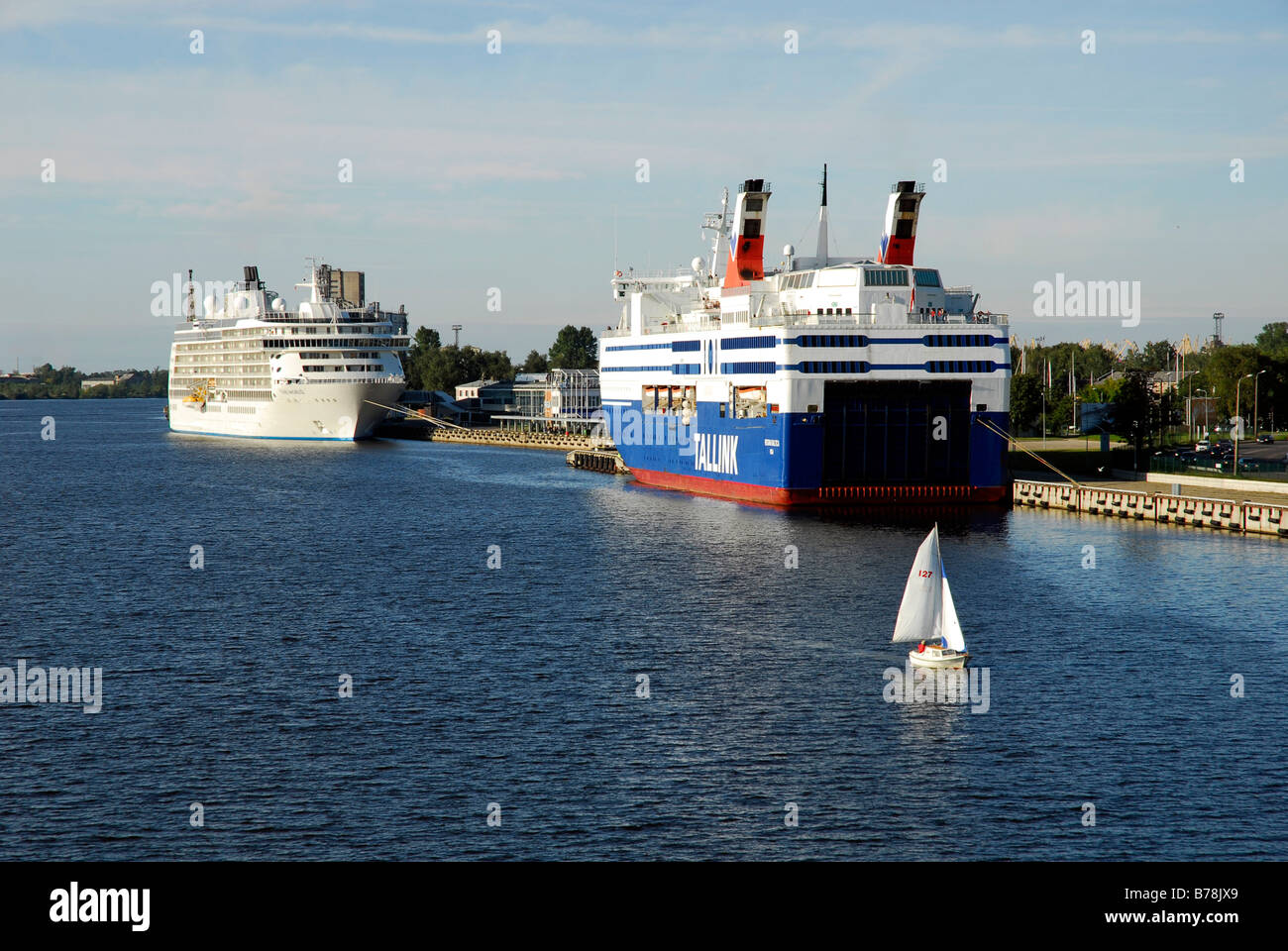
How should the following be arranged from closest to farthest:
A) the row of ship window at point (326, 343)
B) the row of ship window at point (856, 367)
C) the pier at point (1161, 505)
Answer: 1. the pier at point (1161, 505)
2. the row of ship window at point (856, 367)
3. the row of ship window at point (326, 343)

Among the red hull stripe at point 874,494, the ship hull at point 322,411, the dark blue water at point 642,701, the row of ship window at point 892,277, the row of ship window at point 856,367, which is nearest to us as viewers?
the dark blue water at point 642,701

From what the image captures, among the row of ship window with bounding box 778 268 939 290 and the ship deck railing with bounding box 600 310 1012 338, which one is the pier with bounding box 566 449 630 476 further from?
the ship deck railing with bounding box 600 310 1012 338

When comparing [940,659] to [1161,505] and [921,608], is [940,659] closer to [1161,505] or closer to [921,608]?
[921,608]

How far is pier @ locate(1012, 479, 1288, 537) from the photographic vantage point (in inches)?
2689

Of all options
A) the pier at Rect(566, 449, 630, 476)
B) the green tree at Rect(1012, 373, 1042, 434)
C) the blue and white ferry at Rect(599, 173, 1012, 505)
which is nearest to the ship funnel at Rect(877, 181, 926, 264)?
the blue and white ferry at Rect(599, 173, 1012, 505)

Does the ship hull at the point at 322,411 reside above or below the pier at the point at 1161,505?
above

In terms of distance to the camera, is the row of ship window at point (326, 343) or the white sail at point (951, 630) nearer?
the white sail at point (951, 630)

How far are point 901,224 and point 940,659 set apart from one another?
51.5 m

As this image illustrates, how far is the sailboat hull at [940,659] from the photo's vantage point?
3944 centimetres

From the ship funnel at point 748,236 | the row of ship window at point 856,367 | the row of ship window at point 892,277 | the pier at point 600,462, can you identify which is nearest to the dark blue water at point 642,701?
the row of ship window at point 856,367

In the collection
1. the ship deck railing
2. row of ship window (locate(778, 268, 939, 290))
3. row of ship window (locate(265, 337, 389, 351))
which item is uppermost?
row of ship window (locate(265, 337, 389, 351))

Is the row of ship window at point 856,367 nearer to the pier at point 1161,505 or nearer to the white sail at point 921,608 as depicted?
the pier at point 1161,505
